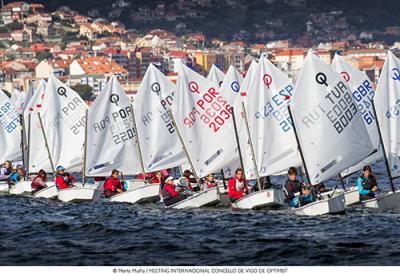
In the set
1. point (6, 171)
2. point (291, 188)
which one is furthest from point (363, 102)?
point (6, 171)

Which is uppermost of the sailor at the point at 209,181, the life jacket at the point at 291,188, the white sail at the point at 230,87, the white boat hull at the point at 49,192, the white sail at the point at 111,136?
the white sail at the point at 230,87

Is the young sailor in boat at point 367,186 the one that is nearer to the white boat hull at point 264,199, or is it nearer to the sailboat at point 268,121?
the white boat hull at point 264,199

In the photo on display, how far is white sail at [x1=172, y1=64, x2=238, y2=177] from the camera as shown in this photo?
42.9 meters

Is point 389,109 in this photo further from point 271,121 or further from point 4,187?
point 4,187

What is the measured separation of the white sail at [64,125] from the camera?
171 feet

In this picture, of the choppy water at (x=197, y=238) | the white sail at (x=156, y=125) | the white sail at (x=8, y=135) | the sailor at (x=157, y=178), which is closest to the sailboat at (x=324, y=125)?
the choppy water at (x=197, y=238)

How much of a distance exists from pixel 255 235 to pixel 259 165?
238 inches

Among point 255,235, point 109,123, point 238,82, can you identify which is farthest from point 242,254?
point 238,82

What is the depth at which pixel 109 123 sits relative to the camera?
48125 mm

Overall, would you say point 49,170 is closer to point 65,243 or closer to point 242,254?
point 65,243

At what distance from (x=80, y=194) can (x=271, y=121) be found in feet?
25.8

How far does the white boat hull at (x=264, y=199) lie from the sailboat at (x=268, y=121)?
790 millimetres

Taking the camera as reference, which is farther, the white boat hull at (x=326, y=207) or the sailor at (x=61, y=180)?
the sailor at (x=61, y=180)

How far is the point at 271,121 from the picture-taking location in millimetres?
41281
